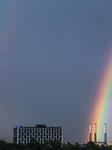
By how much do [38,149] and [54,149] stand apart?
77586mm

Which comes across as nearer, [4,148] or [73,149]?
[73,149]

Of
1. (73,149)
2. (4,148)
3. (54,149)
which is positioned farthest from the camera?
(54,149)

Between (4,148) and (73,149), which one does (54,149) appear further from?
(73,149)

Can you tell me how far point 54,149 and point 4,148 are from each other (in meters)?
27.0

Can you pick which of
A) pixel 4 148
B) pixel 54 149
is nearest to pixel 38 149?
pixel 4 148

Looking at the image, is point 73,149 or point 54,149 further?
point 54,149

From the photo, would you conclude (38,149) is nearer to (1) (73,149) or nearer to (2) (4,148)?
(1) (73,149)

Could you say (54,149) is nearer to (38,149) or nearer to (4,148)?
(4,148)

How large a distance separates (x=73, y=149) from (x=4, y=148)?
69.7 meters

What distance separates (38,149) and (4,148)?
63.7m

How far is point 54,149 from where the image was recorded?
14725 centimetres

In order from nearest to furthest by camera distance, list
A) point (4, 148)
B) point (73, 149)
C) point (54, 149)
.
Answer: point (73, 149) < point (4, 148) < point (54, 149)

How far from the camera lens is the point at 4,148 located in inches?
5172

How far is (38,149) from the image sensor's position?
236 ft
